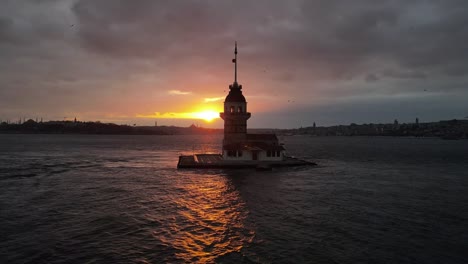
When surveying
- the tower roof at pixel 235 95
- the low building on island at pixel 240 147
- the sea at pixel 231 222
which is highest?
the tower roof at pixel 235 95

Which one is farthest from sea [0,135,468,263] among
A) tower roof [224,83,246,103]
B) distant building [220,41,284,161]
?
tower roof [224,83,246,103]

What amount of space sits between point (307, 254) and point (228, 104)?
45127 millimetres

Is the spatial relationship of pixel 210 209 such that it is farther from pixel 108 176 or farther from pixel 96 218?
pixel 108 176

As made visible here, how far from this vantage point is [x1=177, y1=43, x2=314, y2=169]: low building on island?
179 ft

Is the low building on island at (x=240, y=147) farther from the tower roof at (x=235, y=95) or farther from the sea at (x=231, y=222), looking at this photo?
the sea at (x=231, y=222)

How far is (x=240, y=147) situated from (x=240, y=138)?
4841 mm

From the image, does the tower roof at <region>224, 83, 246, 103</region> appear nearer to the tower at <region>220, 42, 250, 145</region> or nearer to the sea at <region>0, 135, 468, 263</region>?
the tower at <region>220, 42, 250, 145</region>

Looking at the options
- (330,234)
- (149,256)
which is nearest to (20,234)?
(149,256)

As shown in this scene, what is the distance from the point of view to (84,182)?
138ft

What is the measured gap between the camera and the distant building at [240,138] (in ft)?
185

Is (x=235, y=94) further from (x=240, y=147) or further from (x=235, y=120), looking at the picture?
(x=240, y=147)

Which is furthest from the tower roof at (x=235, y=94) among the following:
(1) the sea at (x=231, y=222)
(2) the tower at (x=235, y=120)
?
(1) the sea at (x=231, y=222)

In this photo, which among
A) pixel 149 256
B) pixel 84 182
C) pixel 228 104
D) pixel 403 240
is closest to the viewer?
pixel 149 256

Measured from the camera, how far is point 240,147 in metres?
56.2
